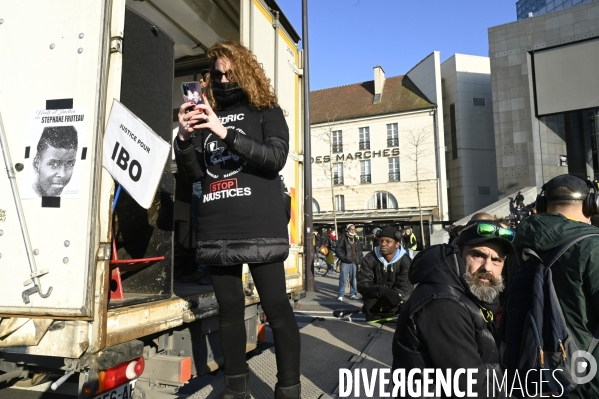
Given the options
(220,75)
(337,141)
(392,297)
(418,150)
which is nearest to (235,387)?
(220,75)

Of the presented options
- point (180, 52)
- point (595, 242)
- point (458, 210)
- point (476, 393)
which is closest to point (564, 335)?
point (595, 242)

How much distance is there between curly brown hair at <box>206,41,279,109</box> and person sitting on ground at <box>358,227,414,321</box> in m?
3.85

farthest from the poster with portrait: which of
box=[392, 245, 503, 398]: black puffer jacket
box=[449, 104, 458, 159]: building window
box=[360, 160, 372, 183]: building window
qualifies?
box=[449, 104, 458, 159]: building window

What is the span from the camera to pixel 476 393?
71.4 inches

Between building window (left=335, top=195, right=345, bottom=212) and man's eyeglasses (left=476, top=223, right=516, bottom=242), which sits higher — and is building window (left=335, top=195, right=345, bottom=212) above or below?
above

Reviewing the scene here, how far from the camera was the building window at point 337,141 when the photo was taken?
36.2 metres

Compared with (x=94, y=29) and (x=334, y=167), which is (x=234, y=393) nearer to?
(x=94, y=29)

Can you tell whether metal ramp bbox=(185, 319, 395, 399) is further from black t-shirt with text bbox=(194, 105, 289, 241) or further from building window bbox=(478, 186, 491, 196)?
building window bbox=(478, 186, 491, 196)

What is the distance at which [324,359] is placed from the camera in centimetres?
368

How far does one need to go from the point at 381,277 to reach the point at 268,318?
13.2 ft

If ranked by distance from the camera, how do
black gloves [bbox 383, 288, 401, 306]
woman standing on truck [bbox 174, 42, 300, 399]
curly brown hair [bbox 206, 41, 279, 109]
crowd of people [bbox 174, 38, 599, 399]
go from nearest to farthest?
crowd of people [bbox 174, 38, 599, 399]
woman standing on truck [bbox 174, 42, 300, 399]
curly brown hair [bbox 206, 41, 279, 109]
black gloves [bbox 383, 288, 401, 306]

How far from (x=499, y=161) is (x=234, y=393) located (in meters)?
28.4

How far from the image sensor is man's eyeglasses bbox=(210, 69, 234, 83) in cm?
248

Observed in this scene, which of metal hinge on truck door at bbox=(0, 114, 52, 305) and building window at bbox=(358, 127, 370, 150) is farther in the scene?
building window at bbox=(358, 127, 370, 150)
